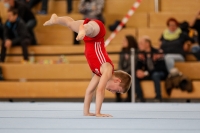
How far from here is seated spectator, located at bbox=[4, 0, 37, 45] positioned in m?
9.50

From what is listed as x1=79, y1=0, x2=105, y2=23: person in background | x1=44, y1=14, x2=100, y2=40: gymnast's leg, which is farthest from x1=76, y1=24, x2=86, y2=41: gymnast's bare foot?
x1=79, y1=0, x2=105, y2=23: person in background

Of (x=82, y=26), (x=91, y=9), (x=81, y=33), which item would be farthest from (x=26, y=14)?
(x=81, y=33)

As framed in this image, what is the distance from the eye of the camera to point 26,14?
31.5 ft

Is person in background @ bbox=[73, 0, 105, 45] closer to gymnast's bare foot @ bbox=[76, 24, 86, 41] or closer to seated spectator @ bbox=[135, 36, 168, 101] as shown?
seated spectator @ bbox=[135, 36, 168, 101]

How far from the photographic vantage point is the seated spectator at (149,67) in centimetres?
823

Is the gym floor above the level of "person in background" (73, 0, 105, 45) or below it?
below

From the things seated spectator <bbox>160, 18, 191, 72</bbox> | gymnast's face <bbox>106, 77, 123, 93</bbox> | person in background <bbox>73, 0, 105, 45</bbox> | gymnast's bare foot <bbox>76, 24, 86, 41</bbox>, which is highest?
person in background <bbox>73, 0, 105, 45</bbox>

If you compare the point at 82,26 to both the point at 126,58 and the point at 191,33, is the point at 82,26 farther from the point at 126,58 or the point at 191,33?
the point at 191,33

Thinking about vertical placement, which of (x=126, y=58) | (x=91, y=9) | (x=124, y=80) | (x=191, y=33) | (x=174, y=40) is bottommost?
(x=126, y=58)

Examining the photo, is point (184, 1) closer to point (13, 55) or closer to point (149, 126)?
point (13, 55)

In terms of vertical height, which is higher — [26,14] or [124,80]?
[26,14]

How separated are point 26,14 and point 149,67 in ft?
8.79

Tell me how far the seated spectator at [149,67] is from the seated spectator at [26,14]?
2.19 meters

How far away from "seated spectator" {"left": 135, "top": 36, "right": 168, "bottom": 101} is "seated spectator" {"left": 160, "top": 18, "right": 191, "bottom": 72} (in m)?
0.38
